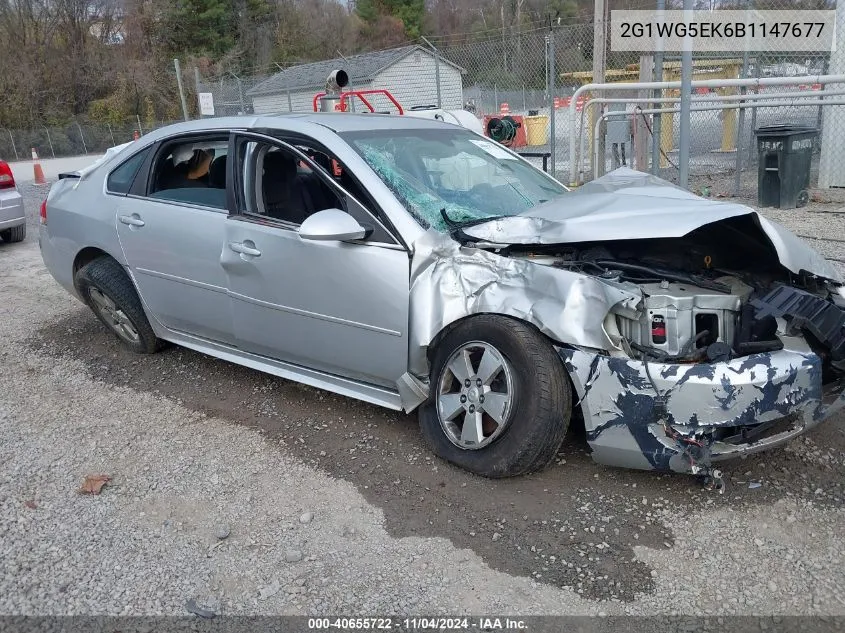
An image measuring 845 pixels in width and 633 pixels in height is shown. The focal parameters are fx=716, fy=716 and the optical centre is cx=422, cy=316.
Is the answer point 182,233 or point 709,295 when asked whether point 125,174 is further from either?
point 709,295

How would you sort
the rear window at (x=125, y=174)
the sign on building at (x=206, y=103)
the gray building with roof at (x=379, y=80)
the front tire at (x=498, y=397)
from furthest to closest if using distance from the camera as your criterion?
1. the gray building with roof at (x=379, y=80)
2. the sign on building at (x=206, y=103)
3. the rear window at (x=125, y=174)
4. the front tire at (x=498, y=397)

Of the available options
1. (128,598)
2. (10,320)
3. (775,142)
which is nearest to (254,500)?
(128,598)

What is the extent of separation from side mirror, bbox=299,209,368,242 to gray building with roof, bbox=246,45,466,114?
15482 millimetres

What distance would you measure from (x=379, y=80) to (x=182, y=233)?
20114 millimetres

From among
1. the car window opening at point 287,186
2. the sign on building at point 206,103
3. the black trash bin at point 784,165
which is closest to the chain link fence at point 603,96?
the black trash bin at point 784,165

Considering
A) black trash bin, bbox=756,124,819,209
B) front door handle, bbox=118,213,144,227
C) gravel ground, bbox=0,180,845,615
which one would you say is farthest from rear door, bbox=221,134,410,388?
black trash bin, bbox=756,124,819,209

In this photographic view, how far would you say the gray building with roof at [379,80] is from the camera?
19422 millimetres

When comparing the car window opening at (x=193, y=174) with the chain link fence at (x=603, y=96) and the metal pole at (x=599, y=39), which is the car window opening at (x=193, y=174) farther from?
the metal pole at (x=599, y=39)

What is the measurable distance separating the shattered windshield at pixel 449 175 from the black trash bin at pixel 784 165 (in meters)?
5.87

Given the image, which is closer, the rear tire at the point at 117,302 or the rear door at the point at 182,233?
the rear door at the point at 182,233

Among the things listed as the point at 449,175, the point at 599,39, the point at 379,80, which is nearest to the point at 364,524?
the point at 449,175

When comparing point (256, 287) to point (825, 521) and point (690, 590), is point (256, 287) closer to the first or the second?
point (690, 590)

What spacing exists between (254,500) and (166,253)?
177 cm

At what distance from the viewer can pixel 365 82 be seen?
2239 cm
